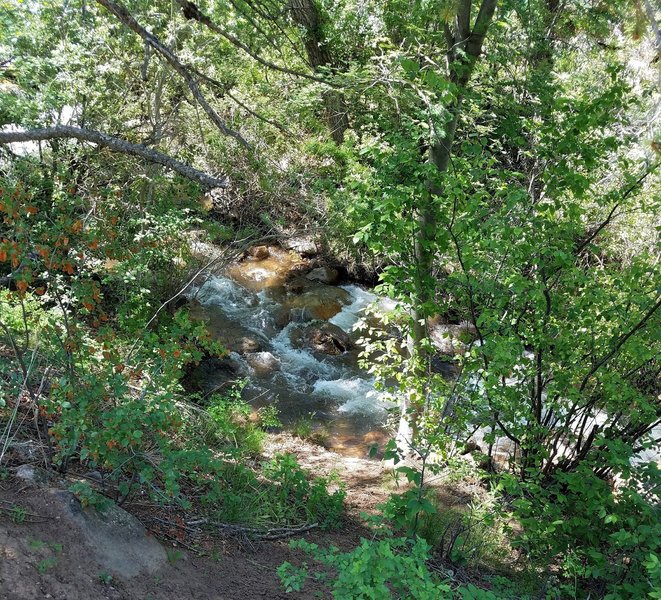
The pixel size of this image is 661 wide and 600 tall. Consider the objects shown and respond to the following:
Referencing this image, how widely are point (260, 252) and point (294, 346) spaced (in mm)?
3621

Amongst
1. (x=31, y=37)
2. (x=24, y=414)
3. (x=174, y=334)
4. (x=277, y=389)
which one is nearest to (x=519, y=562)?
(x=174, y=334)

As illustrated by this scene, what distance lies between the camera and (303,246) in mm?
13320

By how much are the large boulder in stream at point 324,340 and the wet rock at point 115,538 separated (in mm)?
7015

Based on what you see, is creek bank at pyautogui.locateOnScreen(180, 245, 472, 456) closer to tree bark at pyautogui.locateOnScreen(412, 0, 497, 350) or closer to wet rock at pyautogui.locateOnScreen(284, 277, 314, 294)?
wet rock at pyautogui.locateOnScreen(284, 277, 314, 294)

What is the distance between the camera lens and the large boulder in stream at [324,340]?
1020 centimetres

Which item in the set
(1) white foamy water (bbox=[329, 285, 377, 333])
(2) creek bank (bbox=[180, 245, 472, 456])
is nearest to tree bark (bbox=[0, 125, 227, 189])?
(2) creek bank (bbox=[180, 245, 472, 456])

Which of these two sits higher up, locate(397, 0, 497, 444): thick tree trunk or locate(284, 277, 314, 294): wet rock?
locate(284, 277, 314, 294): wet rock

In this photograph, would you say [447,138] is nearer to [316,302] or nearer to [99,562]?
[99,562]

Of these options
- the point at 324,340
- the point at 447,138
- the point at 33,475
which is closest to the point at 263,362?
the point at 324,340

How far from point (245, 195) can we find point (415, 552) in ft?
25.5

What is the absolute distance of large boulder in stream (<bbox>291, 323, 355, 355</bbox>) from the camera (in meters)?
10.2

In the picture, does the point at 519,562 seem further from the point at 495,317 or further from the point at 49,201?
the point at 49,201

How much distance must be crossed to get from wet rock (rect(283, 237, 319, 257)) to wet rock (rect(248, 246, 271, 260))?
0.45 metres

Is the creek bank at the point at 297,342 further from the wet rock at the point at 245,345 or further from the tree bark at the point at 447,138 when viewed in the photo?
the tree bark at the point at 447,138
